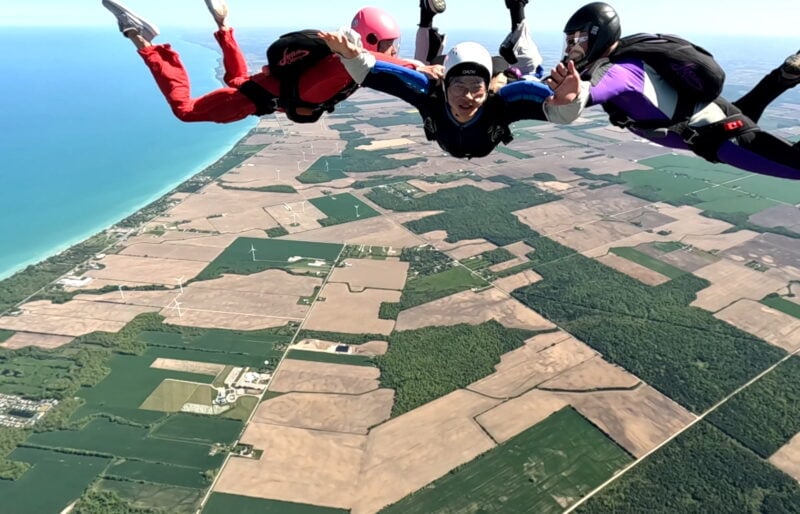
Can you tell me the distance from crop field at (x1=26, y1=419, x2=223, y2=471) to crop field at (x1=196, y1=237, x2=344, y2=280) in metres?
20.9

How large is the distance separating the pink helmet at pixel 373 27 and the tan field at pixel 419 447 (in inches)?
1049

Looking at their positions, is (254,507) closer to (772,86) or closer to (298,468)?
(298,468)

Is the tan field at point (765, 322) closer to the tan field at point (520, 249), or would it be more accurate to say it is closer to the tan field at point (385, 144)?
the tan field at point (520, 249)

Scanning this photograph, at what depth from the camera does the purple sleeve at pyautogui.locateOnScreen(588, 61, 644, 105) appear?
19.1 ft

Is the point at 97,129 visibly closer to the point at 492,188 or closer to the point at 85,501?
the point at 492,188

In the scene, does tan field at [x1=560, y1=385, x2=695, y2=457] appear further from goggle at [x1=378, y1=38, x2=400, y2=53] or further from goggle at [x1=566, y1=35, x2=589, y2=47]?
goggle at [x1=378, y1=38, x2=400, y2=53]

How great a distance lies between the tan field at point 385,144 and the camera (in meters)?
108

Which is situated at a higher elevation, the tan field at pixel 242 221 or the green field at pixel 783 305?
the tan field at pixel 242 221

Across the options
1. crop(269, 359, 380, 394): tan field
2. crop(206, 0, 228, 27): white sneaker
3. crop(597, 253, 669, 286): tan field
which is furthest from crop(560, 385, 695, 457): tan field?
crop(206, 0, 228, 27): white sneaker

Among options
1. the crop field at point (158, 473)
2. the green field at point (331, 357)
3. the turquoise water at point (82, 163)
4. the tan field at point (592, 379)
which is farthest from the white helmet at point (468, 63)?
the turquoise water at point (82, 163)

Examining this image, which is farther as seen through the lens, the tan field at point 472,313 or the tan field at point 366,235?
the tan field at point 366,235

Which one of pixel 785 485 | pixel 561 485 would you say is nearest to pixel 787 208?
pixel 785 485

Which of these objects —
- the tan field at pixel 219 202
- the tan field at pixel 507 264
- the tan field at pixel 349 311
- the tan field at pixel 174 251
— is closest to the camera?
the tan field at pixel 349 311

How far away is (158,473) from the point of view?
3020 centimetres
